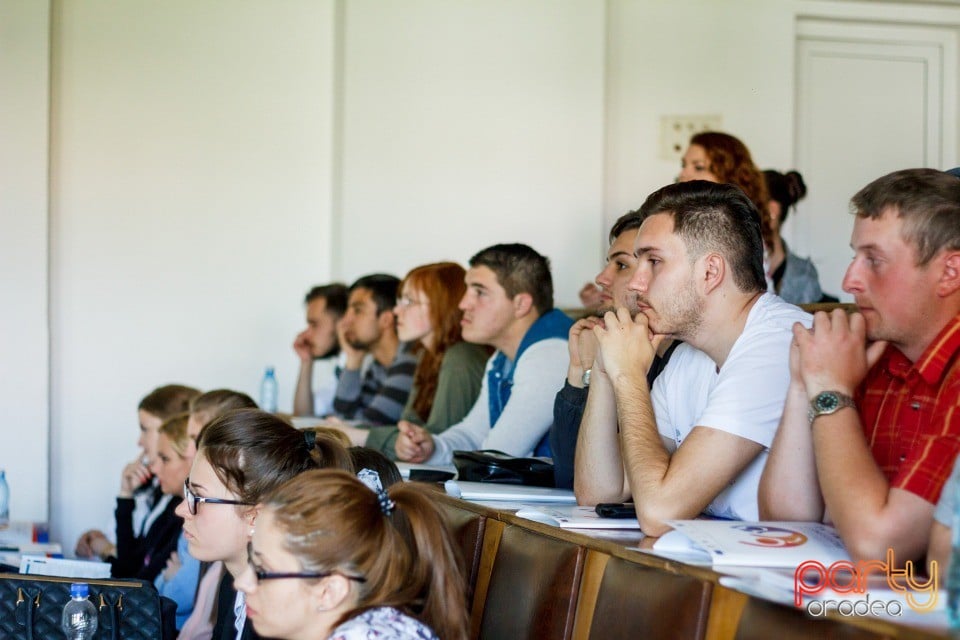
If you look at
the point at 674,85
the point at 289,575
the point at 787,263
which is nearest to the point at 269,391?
the point at 674,85

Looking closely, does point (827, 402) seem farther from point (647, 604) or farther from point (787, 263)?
point (787, 263)

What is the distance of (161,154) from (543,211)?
6.04 ft

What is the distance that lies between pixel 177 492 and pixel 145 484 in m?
0.62

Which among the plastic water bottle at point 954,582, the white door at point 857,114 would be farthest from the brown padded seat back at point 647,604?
the white door at point 857,114

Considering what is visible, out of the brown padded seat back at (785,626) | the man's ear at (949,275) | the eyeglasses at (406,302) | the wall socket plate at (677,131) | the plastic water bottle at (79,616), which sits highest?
the wall socket plate at (677,131)

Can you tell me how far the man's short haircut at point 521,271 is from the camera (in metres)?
3.90

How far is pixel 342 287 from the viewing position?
214 inches

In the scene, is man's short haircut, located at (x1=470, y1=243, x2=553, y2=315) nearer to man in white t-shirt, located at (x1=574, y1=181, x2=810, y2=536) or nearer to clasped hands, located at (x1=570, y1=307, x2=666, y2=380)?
man in white t-shirt, located at (x1=574, y1=181, x2=810, y2=536)

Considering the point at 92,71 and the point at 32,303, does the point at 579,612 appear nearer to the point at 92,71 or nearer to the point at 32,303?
the point at 32,303

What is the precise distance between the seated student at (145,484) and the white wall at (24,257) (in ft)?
2.93

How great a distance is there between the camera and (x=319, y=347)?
18.4 feet

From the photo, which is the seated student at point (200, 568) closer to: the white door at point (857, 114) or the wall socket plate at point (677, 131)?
the wall socket plate at point (677, 131)

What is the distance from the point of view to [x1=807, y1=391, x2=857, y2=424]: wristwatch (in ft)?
5.71

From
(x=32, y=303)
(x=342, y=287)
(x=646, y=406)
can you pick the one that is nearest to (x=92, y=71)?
(x=32, y=303)
